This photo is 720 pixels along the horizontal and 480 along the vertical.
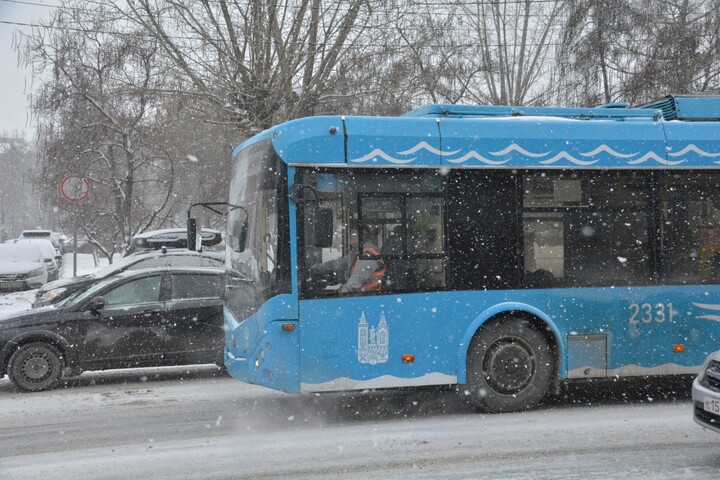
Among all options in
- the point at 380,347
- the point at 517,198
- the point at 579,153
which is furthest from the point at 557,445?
Result: the point at 579,153

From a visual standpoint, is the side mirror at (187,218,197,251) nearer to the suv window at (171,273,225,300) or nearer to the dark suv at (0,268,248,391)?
the dark suv at (0,268,248,391)

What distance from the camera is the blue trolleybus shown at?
8219 millimetres

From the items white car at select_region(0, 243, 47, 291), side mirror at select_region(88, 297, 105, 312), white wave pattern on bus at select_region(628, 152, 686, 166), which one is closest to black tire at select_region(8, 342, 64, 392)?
side mirror at select_region(88, 297, 105, 312)

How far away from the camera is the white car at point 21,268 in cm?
2433

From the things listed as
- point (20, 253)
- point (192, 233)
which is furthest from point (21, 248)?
point (192, 233)

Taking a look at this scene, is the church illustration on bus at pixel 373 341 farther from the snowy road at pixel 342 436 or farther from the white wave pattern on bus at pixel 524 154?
the white wave pattern on bus at pixel 524 154

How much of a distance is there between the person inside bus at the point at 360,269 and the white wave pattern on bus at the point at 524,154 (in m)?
0.78

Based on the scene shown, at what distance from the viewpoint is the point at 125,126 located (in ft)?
68.9

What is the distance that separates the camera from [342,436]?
308 inches

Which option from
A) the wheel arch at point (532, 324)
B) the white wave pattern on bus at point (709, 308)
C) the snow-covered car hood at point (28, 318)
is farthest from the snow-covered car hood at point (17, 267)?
the white wave pattern on bus at point (709, 308)

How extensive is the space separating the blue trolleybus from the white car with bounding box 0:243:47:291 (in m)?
17.2

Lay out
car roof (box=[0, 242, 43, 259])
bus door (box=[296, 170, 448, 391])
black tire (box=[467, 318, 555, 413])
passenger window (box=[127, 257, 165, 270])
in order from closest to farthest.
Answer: bus door (box=[296, 170, 448, 391])
black tire (box=[467, 318, 555, 413])
passenger window (box=[127, 257, 165, 270])
car roof (box=[0, 242, 43, 259])

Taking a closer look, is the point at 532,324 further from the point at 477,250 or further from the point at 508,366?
the point at 477,250

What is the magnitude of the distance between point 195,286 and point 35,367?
7.73 ft
